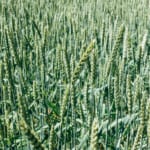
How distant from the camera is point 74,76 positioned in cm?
65

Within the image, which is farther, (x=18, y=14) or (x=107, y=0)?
(x=107, y=0)

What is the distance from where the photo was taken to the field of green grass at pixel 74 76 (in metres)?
0.83

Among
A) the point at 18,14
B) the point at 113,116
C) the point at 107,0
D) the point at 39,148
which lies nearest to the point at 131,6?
the point at 107,0

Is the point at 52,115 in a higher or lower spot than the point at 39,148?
lower

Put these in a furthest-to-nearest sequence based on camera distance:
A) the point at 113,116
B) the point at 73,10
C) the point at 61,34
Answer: the point at 73,10 < the point at 61,34 < the point at 113,116

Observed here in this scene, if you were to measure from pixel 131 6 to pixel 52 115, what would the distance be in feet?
6.96

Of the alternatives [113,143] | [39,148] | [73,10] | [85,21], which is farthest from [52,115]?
[73,10]

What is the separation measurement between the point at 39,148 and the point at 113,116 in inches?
40.9

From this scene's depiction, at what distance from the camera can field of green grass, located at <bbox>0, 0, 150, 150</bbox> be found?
83 cm

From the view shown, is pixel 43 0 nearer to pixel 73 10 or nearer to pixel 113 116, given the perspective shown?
pixel 73 10

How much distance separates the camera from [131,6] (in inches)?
133

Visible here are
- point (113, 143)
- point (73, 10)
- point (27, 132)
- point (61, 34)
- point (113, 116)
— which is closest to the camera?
point (27, 132)

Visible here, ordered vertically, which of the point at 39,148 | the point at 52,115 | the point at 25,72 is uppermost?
the point at 39,148

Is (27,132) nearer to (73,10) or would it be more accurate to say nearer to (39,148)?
(39,148)
